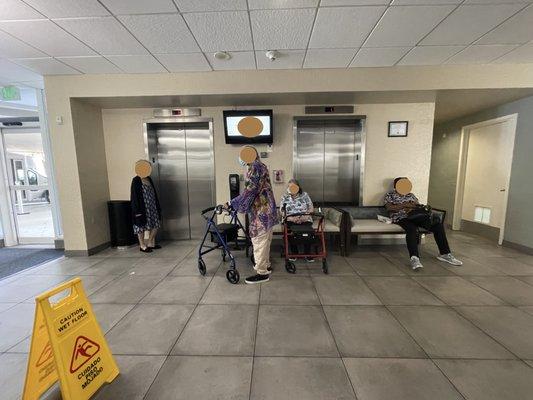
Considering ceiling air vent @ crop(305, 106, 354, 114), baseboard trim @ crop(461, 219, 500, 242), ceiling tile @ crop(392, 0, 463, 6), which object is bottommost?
baseboard trim @ crop(461, 219, 500, 242)

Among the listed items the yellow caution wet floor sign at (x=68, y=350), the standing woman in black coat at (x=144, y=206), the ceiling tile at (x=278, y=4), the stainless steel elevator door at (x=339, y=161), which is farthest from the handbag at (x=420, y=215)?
the standing woman in black coat at (x=144, y=206)

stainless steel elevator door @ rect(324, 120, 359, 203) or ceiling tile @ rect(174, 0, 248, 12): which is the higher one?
ceiling tile @ rect(174, 0, 248, 12)

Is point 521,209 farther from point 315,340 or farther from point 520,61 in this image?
point 315,340

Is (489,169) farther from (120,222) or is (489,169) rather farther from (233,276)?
(120,222)

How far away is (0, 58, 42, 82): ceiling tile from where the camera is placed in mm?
3273

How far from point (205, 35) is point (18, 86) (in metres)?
4.02

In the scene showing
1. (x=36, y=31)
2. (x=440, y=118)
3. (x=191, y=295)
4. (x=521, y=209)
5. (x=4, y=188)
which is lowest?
(x=191, y=295)

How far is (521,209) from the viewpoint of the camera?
13.0 ft

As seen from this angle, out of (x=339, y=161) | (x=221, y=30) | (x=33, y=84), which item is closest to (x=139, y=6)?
(x=221, y=30)

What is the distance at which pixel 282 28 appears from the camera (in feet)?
8.38

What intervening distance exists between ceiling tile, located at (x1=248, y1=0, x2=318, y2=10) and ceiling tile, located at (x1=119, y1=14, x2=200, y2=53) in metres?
0.80

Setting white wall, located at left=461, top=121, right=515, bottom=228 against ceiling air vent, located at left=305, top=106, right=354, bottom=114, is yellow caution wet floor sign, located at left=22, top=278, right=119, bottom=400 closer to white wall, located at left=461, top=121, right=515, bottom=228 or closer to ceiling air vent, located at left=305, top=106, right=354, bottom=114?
ceiling air vent, located at left=305, top=106, right=354, bottom=114

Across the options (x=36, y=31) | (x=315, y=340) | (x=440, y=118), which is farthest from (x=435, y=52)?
(x=36, y=31)

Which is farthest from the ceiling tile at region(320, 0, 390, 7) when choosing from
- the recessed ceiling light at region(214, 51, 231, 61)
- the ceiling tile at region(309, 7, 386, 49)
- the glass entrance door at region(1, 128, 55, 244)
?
the glass entrance door at region(1, 128, 55, 244)
